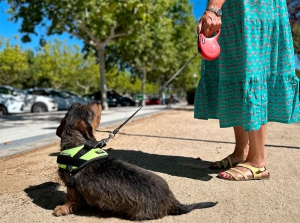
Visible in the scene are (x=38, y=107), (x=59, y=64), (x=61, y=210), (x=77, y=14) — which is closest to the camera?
(x=61, y=210)

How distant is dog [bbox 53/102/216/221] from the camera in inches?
91.7

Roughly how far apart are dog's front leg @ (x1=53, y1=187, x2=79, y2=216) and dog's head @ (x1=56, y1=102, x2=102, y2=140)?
1.66 feet

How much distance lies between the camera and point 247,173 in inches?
129

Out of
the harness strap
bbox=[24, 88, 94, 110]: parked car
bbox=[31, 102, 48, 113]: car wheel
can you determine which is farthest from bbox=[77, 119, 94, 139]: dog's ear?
bbox=[24, 88, 94, 110]: parked car

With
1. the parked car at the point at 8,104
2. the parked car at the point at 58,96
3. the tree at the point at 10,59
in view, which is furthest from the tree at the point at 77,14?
the tree at the point at 10,59

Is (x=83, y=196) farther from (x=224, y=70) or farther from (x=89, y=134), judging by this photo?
(x=224, y=70)

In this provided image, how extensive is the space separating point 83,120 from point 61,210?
790 millimetres

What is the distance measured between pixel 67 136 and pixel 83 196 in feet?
1.96

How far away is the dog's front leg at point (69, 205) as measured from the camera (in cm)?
252

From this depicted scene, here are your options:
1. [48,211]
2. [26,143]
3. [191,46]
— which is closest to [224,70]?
[48,211]

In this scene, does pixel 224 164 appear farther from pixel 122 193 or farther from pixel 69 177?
pixel 69 177

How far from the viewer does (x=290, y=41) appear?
3.25m

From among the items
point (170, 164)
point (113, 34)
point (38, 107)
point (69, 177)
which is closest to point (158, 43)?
point (113, 34)

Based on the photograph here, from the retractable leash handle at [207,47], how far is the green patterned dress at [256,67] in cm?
33
